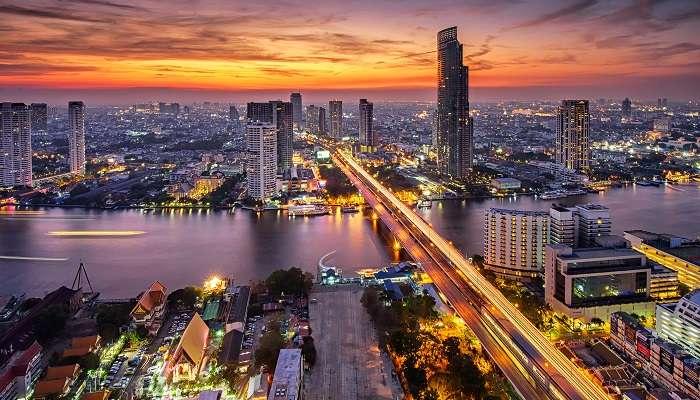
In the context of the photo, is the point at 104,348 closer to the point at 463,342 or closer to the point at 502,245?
the point at 463,342


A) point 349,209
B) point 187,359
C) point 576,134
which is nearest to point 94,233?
point 349,209

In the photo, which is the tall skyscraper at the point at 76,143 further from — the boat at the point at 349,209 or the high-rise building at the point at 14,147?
the boat at the point at 349,209

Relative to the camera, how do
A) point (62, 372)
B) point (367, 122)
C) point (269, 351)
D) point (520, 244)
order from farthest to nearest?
point (367, 122) → point (520, 244) → point (269, 351) → point (62, 372)

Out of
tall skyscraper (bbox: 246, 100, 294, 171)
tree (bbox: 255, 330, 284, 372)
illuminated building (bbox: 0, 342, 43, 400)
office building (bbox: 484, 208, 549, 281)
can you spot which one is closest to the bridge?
office building (bbox: 484, 208, 549, 281)

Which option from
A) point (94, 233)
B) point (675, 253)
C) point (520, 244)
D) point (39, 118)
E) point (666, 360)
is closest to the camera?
point (666, 360)

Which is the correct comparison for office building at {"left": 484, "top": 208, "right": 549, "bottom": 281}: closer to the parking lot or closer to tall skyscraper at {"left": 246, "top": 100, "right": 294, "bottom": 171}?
the parking lot

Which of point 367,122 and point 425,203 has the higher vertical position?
point 367,122

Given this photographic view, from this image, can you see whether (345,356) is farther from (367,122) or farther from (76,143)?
(367,122)
